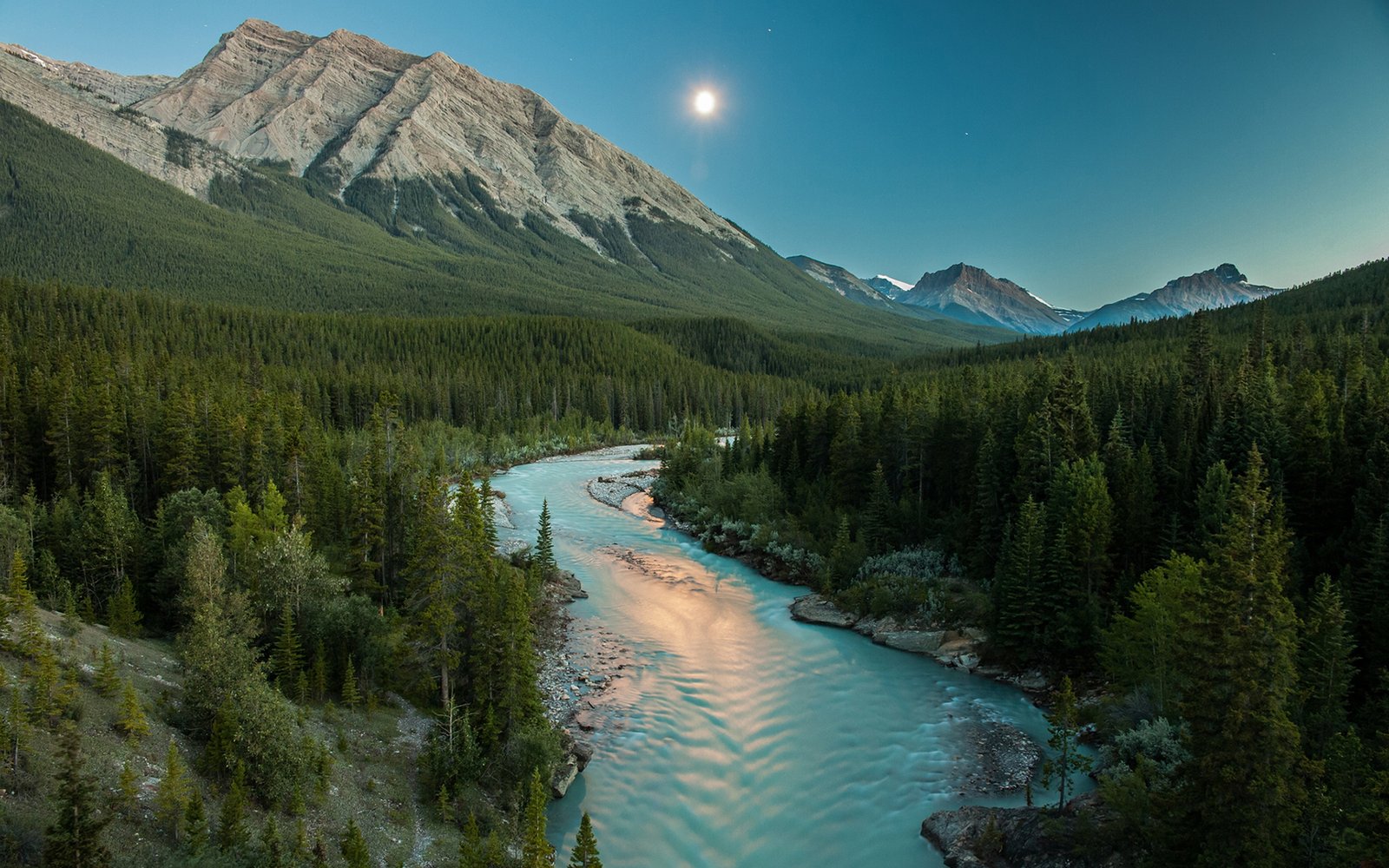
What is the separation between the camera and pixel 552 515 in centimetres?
6588

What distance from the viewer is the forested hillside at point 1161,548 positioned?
1473cm

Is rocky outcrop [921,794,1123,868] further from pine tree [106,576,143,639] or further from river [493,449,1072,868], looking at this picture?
pine tree [106,576,143,639]

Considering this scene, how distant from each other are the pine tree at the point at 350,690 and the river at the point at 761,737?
26.5 feet

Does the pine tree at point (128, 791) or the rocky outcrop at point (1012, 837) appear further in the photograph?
the rocky outcrop at point (1012, 837)

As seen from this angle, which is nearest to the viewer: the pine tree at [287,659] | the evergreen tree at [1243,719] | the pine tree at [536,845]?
the pine tree at [536,845]

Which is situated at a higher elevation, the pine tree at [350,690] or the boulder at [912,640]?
the pine tree at [350,690]

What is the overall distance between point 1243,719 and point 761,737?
56.4ft

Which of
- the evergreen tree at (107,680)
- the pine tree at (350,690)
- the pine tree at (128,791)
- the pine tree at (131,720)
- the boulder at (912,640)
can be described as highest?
the evergreen tree at (107,680)

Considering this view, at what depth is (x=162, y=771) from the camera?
1639 cm

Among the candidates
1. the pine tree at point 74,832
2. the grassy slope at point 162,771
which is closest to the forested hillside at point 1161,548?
the grassy slope at point 162,771

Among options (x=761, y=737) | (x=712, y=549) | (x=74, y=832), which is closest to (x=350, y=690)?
(x=74, y=832)

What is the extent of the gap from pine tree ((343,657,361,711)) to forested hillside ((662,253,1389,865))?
2309cm

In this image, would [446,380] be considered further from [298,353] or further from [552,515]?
[552,515]

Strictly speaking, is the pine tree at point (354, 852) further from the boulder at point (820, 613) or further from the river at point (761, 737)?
the boulder at point (820, 613)
